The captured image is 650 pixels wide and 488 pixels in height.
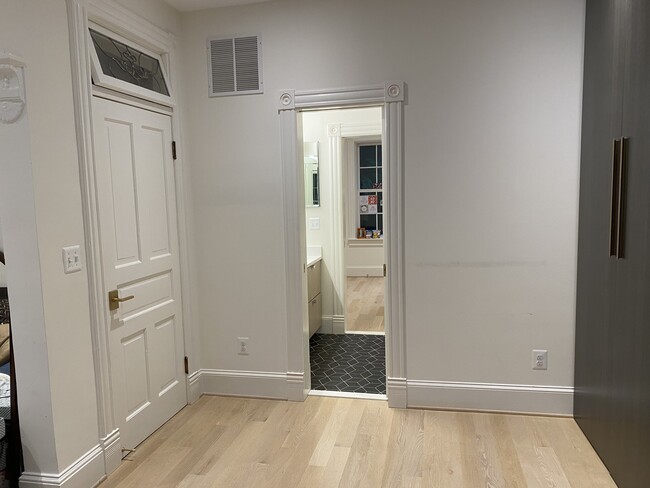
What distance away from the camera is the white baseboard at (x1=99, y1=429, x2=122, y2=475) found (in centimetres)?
259

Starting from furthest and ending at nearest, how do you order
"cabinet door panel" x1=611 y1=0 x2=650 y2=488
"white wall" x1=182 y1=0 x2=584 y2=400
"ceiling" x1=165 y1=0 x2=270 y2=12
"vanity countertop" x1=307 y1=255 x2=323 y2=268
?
1. "vanity countertop" x1=307 y1=255 x2=323 y2=268
2. "ceiling" x1=165 y1=0 x2=270 y2=12
3. "white wall" x1=182 y1=0 x2=584 y2=400
4. "cabinet door panel" x1=611 y1=0 x2=650 y2=488

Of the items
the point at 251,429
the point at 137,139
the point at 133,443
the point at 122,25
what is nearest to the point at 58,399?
the point at 133,443

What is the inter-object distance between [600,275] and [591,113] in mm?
910

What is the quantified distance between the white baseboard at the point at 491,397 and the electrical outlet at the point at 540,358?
0.14 metres

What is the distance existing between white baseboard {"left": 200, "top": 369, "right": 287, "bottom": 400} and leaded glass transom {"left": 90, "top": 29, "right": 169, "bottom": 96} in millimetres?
2016

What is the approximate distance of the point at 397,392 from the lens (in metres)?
3.31

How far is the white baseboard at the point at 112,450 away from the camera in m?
2.59

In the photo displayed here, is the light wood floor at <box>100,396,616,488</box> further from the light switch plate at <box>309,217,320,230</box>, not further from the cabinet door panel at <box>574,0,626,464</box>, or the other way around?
the light switch plate at <box>309,217,320,230</box>

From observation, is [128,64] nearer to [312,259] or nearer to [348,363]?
[312,259]

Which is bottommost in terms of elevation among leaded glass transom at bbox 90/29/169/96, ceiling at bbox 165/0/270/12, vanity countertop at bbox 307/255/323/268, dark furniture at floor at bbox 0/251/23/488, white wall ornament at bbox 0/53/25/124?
→ dark furniture at floor at bbox 0/251/23/488

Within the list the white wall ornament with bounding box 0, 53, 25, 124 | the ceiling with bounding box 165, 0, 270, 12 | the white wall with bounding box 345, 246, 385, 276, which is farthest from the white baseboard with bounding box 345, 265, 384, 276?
the white wall ornament with bounding box 0, 53, 25, 124

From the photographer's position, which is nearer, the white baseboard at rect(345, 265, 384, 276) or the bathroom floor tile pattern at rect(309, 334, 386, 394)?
the bathroom floor tile pattern at rect(309, 334, 386, 394)

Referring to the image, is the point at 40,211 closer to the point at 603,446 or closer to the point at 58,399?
the point at 58,399

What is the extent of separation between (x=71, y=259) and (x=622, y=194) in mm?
2623
